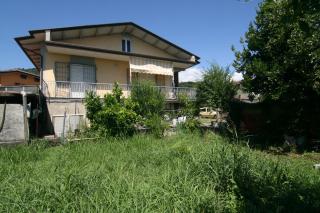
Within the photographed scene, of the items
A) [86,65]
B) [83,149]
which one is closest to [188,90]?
[86,65]

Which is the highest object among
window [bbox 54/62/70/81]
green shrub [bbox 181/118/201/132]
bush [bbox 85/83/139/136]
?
window [bbox 54/62/70/81]

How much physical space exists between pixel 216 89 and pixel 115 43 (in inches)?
331

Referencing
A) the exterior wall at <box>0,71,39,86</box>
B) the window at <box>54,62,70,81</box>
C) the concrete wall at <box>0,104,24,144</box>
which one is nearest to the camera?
the concrete wall at <box>0,104,24,144</box>

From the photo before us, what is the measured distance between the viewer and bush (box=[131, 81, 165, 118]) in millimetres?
16781

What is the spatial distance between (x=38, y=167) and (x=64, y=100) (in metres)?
9.89

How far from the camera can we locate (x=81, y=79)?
66.8ft

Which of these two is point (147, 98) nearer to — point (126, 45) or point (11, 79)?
point (126, 45)

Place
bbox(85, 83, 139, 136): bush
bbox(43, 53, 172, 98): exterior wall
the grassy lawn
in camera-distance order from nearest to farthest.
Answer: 1. the grassy lawn
2. bbox(85, 83, 139, 136): bush
3. bbox(43, 53, 172, 98): exterior wall

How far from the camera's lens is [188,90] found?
23719 mm

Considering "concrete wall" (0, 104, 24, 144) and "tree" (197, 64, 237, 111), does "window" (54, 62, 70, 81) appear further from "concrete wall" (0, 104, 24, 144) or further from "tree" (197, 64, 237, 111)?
"tree" (197, 64, 237, 111)

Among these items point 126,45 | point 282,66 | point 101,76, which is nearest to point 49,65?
point 101,76

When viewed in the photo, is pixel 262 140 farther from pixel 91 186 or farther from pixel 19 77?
pixel 19 77

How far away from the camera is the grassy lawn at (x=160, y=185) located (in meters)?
5.26

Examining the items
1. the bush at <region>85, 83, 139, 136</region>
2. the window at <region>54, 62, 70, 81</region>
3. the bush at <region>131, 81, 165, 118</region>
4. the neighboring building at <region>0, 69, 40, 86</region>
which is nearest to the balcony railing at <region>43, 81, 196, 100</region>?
the bush at <region>131, 81, 165, 118</region>
